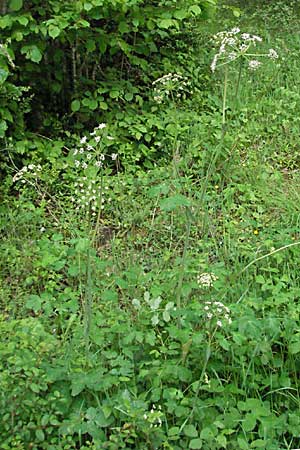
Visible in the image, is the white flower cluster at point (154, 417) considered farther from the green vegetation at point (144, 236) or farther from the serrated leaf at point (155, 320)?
the serrated leaf at point (155, 320)

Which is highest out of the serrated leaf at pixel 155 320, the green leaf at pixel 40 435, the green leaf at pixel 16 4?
the green leaf at pixel 16 4

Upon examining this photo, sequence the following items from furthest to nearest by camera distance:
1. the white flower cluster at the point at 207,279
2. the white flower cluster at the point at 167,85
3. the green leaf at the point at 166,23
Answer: the green leaf at the point at 166,23, the white flower cluster at the point at 167,85, the white flower cluster at the point at 207,279

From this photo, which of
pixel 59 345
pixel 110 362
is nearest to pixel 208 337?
pixel 110 362

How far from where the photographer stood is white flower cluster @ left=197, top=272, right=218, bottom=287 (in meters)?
2.75

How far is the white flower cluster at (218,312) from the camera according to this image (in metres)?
2.53

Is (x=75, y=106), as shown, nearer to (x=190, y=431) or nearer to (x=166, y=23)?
(x=166, y=23)

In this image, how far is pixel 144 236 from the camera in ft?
12.5

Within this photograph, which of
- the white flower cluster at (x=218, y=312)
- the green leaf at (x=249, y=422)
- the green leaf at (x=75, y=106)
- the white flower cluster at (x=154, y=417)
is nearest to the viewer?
the white flower cluster at (x=154, y=417)

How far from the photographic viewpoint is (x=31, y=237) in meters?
3.72

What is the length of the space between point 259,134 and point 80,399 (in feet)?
9.54

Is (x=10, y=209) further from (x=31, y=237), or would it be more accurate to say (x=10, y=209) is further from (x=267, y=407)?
(x=267, y=407)

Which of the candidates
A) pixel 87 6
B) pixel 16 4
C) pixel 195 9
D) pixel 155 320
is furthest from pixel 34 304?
pixel 195 9

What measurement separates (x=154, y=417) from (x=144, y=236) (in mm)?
1697

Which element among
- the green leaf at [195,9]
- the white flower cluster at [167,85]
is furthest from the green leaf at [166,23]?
the white flower cluster at [167,85]
